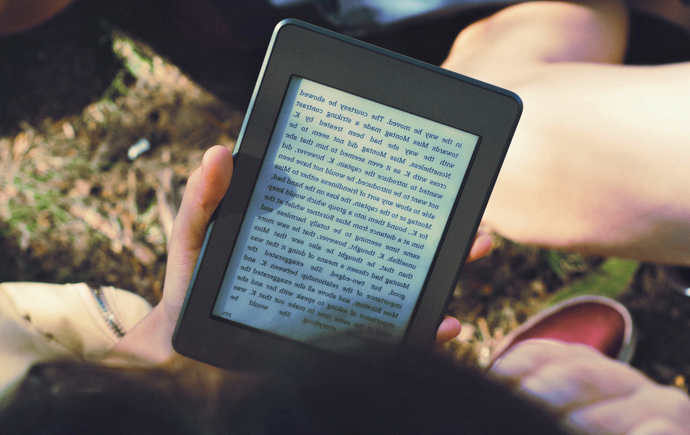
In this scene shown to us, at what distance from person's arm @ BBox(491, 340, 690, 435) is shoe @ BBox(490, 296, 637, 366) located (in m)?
0.11

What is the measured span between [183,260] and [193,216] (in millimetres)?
120

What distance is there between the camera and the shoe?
1.32 m

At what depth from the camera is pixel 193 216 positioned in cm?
61

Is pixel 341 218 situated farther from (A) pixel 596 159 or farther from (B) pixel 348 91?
(A) pixel 596 159

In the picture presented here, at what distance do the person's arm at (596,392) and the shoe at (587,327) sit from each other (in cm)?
11

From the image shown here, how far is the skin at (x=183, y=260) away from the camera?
1.87 feet

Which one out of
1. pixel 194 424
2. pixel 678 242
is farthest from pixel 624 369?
pixel 194 424

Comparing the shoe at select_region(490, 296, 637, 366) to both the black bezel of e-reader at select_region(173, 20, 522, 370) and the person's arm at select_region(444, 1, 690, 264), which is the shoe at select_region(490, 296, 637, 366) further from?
the black bezel of e-reader at select_region(173, 20, 522, 370)

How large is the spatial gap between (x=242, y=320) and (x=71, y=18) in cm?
150

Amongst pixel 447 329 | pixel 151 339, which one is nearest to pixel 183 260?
pixel 151 339

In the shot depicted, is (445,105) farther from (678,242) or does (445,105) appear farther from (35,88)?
(35,88)

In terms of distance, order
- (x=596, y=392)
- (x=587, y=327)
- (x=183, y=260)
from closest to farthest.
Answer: (x=183, y=260), (x=596, y=392), (x=587, y=327)

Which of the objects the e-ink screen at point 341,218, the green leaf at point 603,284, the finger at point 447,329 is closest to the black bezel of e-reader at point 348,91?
the e-ink screen at point 341,218

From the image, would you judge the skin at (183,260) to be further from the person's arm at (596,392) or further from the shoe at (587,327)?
the shoe at (587,327)
